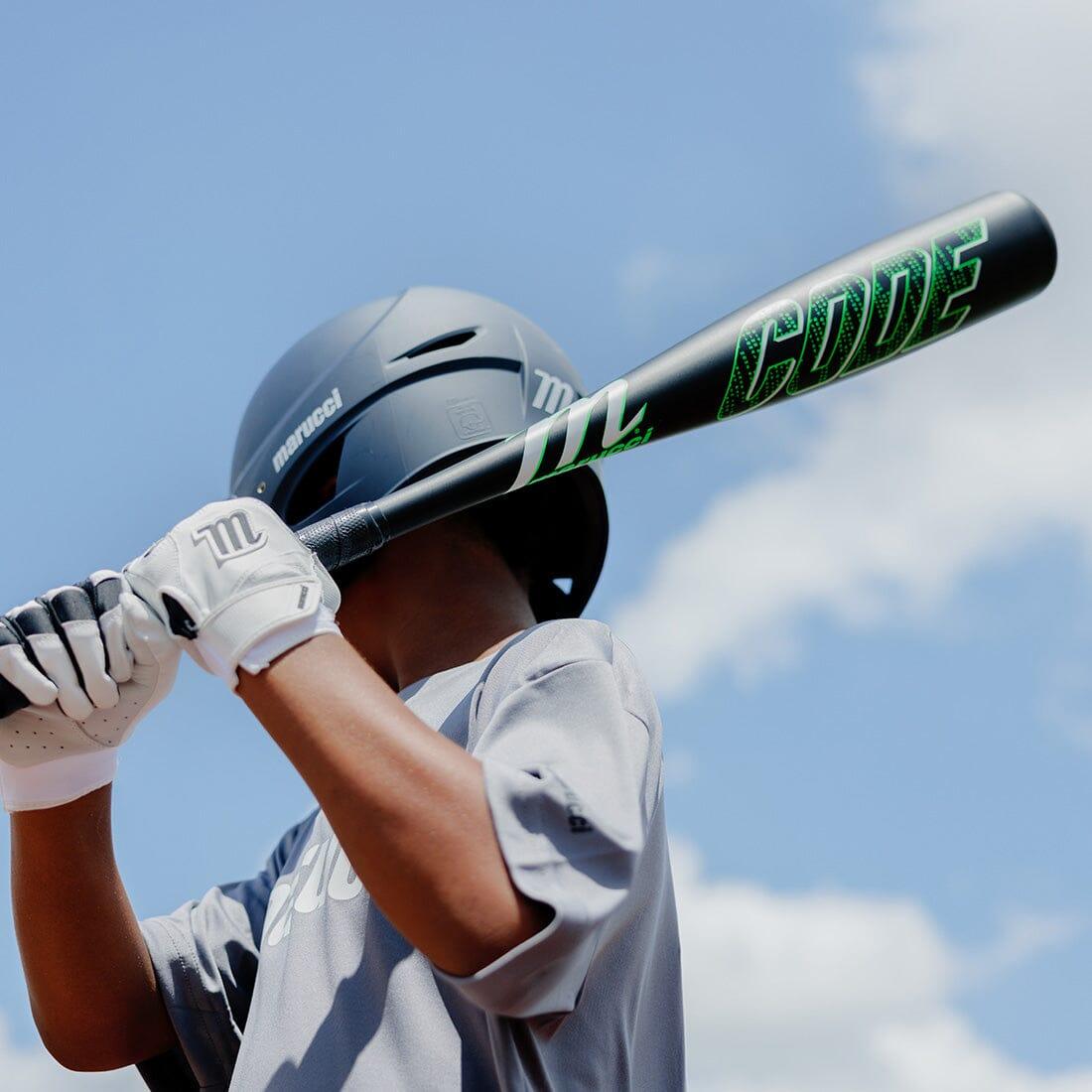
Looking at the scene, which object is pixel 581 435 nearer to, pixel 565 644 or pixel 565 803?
pixel 565 644

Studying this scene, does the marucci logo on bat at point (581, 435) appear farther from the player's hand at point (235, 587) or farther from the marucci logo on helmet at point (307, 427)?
the marucci logo on helmet at point (307, 427)

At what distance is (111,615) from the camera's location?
2797 mm

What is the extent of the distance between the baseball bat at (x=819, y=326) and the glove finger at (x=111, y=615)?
864 millimetres

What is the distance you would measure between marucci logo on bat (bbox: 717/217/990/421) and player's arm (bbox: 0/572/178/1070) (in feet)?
5.44

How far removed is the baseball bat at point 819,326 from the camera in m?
3.52

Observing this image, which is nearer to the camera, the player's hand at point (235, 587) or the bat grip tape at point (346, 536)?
the player's hand at point (235, 587)

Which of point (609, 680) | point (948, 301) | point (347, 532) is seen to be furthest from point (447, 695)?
point (948, 301)

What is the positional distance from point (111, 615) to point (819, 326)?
1.92 metres

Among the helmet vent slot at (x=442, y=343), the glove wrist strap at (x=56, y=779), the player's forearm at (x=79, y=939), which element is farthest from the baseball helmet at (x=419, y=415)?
the player's forearm at (x=79, y=939)

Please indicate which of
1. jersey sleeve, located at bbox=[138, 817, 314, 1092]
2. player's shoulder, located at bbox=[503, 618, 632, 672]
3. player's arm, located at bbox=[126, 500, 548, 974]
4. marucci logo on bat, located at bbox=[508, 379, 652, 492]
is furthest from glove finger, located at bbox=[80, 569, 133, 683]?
jersey sleeve, located at bbox=[138, 817, 314, 1092]

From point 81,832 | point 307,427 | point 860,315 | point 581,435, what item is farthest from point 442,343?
point 81,832

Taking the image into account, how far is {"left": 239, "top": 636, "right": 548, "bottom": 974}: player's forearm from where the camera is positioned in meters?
2.31

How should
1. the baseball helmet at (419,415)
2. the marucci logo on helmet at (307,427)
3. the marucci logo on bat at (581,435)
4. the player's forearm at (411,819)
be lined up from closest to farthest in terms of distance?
1. the player's forearm at (411,819)
2. the marucci logo on bat at (581,435)
3. the baseball helmet at (419,415)
4. the marucci logo on helmet at (307,427)

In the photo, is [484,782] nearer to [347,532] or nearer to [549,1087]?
[549,1087]
